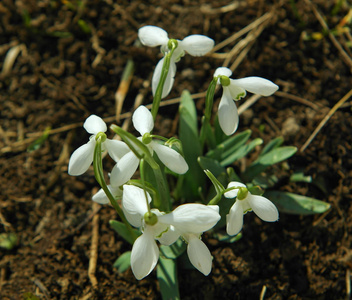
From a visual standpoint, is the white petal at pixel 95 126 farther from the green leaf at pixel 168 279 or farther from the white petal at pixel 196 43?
the green leaf at pixel 168 279

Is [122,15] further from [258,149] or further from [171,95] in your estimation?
[258,149]

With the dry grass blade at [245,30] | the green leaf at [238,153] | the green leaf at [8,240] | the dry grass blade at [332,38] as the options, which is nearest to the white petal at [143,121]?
the green leaf at [238,153]

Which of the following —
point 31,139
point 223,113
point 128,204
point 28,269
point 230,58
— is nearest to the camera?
point 128,204

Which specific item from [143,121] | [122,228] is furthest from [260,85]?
[122,228]

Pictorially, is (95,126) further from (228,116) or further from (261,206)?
(261,206)

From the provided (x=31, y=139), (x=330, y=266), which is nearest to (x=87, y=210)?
(x=31, y=139)

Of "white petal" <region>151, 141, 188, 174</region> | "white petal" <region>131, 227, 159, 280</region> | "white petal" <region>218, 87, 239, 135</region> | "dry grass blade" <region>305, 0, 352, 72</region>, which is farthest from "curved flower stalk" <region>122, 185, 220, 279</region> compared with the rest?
"dry grass blade" <region>305, 0, 352, 72</region>
